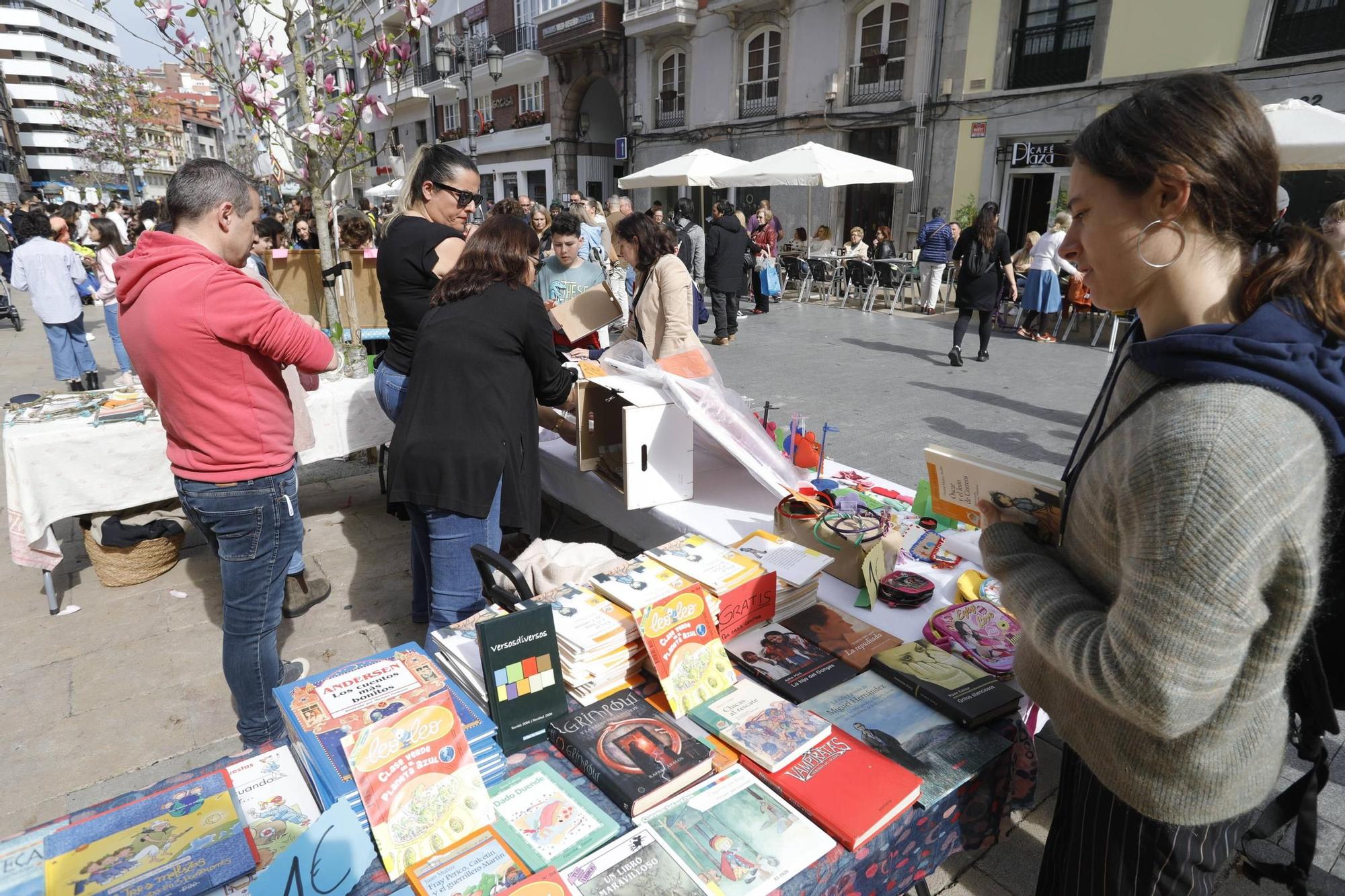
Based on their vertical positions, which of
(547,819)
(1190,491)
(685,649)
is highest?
(1190,491)

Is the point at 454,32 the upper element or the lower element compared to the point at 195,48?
upper

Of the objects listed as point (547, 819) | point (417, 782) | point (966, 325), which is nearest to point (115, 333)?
point (417, 782)

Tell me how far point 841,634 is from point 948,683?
11.8 inches

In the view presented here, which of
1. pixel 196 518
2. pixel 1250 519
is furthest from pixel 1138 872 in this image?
pixel 196 518

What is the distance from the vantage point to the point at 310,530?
175 inches

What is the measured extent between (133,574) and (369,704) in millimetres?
3302

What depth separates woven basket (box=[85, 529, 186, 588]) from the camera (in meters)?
3.73

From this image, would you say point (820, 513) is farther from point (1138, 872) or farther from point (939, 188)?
point (939, 188)

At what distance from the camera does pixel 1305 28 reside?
1053cm

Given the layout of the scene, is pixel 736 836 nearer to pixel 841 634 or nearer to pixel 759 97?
pixel 841 634

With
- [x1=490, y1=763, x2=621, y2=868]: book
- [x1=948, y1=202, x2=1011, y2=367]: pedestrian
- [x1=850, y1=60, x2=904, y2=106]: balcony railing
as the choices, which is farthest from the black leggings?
[x1=850, y1=60, x2=904, y2=106]: balcony railing

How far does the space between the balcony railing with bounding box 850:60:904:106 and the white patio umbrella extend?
9901mm

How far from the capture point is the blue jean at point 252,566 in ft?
7.25

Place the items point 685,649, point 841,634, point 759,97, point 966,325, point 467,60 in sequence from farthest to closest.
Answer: point 759,97 → point 467,60 → point 966,325 → point 841,634 → point 685,649
